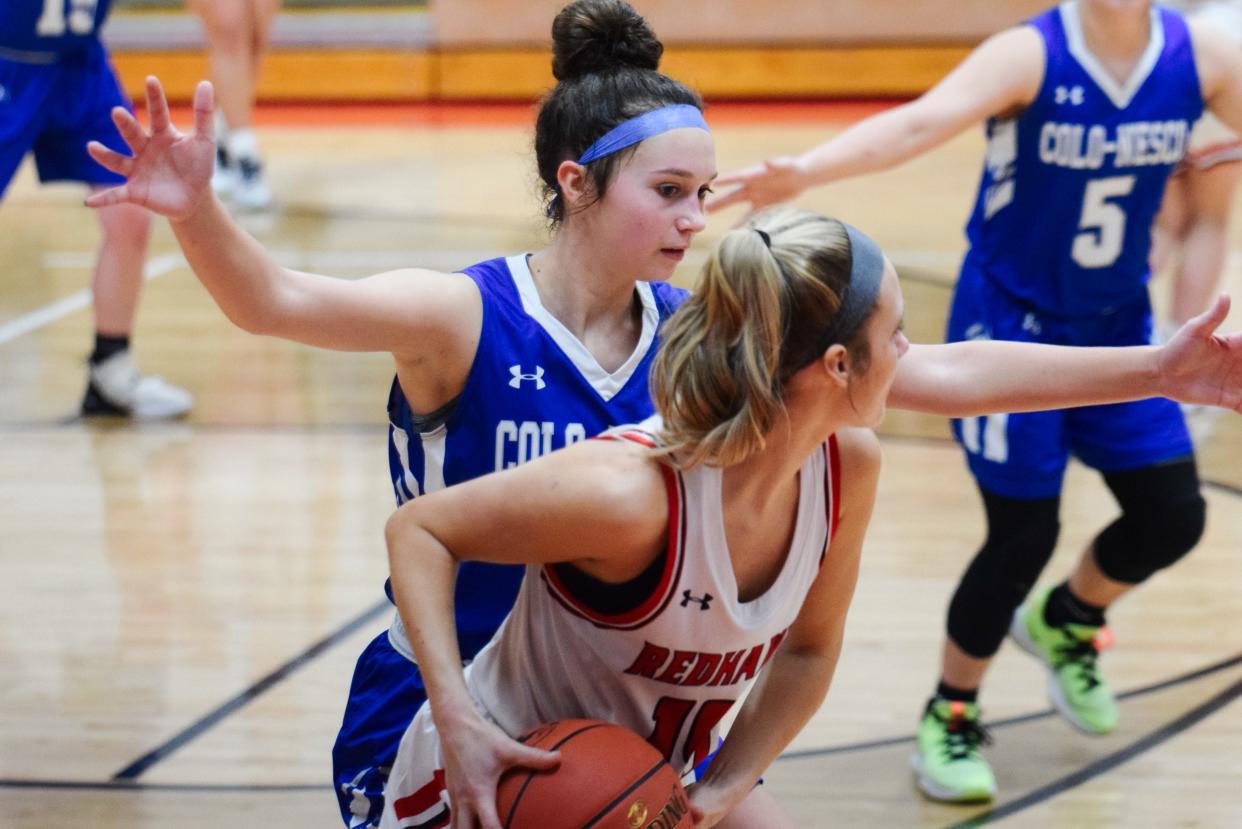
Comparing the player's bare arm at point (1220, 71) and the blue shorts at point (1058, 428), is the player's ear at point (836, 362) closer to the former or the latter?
the blue shorts at point (1058, 428)

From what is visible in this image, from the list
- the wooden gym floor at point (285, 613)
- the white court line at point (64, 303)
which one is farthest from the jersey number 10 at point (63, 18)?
the white court line at point (64, 303)

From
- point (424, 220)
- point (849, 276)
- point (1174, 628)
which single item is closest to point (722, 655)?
point (849, 276)

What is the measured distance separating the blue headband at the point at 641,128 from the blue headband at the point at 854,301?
515 millimetres

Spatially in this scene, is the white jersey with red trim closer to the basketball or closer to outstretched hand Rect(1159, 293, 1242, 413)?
the basketball

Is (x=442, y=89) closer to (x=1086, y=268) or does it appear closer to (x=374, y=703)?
(x=1086, y=268)

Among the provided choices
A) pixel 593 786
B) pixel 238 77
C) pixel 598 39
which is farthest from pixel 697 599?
pixel 238 77

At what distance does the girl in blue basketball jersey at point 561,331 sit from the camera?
2141 millimetres

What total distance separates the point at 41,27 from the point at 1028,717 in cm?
377

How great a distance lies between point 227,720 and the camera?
11.9 feet

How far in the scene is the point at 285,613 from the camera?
4.21m

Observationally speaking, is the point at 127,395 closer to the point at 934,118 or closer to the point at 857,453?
the point at 934,118

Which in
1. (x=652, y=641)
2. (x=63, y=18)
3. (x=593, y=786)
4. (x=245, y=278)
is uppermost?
(x=63, y=18)

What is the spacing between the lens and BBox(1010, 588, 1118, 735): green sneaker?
3557mm

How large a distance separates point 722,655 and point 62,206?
8.76m
